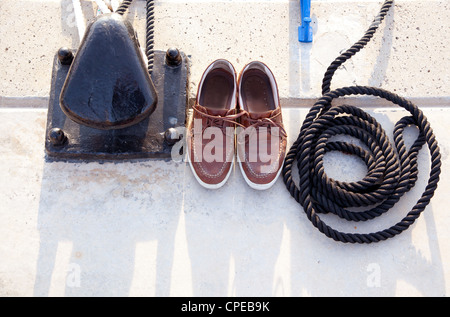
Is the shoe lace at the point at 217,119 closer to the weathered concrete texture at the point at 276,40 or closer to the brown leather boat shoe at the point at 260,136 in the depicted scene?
the brown leather boat shoe at the point at 260,136

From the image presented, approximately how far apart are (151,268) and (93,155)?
43cm

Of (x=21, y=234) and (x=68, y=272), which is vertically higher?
(x=21, y=234)

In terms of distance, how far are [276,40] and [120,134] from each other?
2.41 feet

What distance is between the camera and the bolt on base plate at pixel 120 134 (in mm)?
1344

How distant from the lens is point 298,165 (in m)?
1.34

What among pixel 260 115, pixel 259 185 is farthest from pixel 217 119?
pixel 259 185

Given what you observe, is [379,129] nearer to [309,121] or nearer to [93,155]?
[309,121]

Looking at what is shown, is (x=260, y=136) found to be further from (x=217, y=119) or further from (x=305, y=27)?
(x=305, y=27)

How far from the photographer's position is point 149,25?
1500 mm

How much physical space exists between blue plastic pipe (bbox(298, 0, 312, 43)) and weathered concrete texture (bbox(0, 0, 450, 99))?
3cm

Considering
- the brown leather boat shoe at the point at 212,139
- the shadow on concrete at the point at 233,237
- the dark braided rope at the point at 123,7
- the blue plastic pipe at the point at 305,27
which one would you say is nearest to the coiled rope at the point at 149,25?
the dark braided rope at the point at 123,7

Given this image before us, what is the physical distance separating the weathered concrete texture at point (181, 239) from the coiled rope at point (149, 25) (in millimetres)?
385
